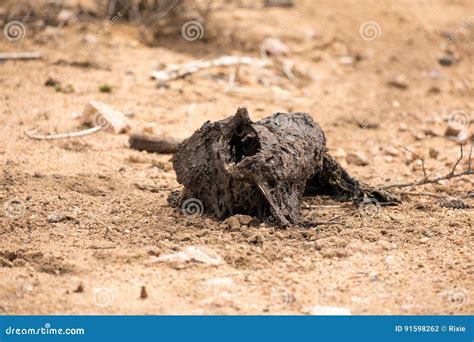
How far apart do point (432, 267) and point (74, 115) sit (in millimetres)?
3323

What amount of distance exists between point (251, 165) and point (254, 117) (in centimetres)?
266

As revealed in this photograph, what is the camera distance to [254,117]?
687 centimetres

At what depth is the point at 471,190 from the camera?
5336 mm

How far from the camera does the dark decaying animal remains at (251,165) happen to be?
4.31 meters

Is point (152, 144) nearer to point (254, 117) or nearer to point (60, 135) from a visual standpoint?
point (60, 135)

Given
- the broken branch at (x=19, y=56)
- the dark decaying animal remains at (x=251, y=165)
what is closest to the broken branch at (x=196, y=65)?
the broken branch at (x=19, y=56)

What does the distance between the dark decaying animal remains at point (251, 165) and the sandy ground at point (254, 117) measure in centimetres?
13

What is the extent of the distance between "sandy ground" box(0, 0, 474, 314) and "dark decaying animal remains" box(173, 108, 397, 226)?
131mm

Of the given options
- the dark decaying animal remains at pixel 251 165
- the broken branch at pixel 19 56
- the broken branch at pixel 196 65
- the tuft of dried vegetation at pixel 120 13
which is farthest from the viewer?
the tuft of dried vegetation at pixel 120 13

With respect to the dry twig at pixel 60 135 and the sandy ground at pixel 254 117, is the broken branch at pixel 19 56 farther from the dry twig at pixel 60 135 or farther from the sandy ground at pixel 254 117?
the dry twig at pixel 60 135

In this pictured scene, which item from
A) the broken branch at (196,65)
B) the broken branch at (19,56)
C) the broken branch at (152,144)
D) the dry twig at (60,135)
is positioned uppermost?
the broken branch at (196,65)


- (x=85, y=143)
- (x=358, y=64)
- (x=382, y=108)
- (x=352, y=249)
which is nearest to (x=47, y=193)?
(x=85, y=143)

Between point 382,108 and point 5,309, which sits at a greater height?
point 382,108

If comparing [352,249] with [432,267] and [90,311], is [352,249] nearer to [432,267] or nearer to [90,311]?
[432,267]
